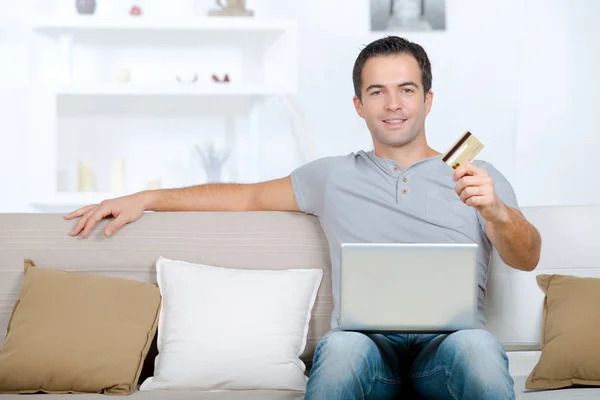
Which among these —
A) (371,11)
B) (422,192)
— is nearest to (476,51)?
(371,11)

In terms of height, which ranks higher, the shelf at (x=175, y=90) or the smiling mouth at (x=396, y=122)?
the shelf at (x=175, y=90)

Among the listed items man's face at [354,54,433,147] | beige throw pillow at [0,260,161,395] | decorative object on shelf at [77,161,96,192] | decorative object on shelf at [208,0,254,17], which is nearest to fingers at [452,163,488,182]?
man's face at [354,54,433,147]

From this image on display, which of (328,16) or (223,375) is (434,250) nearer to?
(223,375)

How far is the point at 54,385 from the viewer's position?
219 centimetres

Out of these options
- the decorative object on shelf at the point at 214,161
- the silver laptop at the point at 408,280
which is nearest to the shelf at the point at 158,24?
the decorative object on shelf at the point at 214,161

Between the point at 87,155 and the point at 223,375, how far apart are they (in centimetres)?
259

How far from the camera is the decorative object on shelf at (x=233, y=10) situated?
4297 mm

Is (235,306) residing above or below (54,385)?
above

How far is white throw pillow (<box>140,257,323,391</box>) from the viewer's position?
2.23 m

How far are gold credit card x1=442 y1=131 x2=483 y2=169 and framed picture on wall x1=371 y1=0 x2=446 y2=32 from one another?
288 centimetres

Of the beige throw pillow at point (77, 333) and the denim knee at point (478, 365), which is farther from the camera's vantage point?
the beige throw pillow at point (77, 333)

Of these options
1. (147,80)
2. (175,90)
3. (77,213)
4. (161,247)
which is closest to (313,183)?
(161,247)

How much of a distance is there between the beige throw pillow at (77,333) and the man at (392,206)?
198 millimetres

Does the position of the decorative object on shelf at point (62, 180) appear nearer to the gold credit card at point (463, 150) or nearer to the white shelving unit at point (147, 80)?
the white shelving unit at point (147, 80)
